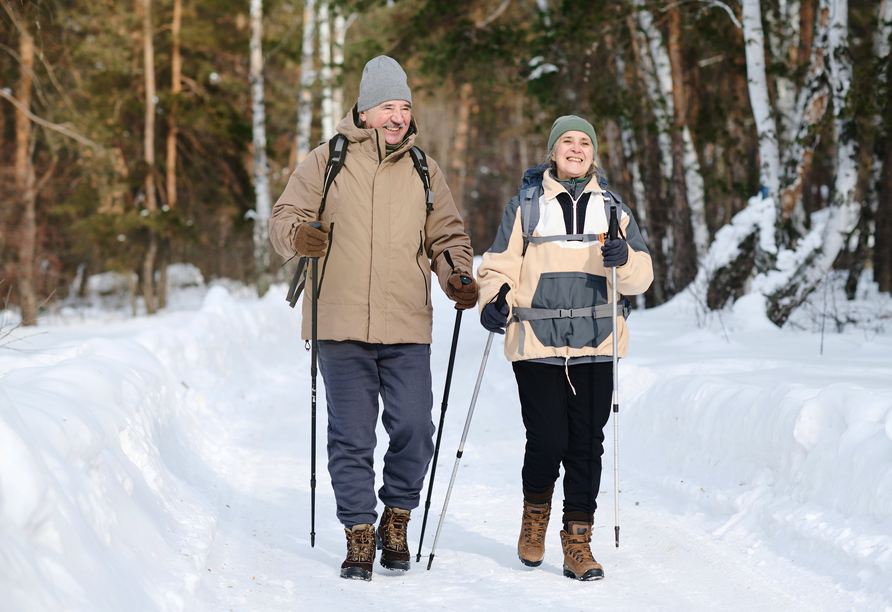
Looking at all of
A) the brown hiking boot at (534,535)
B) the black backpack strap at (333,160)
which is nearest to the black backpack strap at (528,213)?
the black backpack strap at (333,160)

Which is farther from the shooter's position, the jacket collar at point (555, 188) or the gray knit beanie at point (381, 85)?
the gray knit beanie at point (381, 85)

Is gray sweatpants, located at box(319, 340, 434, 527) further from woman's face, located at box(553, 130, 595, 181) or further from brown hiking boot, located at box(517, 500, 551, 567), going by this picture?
woman's face, located at box(553, 130, 595, 181)

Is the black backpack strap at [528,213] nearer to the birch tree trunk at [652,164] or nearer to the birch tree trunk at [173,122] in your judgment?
the birch tree trunk at [652,164]

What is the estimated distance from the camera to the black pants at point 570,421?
3.83 m

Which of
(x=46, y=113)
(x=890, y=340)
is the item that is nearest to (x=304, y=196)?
(x=890, y=340)

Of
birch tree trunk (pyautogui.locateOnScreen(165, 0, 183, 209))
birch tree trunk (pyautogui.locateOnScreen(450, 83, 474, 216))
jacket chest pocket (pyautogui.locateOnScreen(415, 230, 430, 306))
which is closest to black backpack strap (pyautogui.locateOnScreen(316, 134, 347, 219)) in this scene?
jacket chest pocket (pyautogui.locateOnScreen(415, 230, 430, 306))

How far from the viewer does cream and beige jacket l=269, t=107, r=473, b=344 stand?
3857 mm

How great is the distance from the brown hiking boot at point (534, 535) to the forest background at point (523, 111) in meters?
3.02

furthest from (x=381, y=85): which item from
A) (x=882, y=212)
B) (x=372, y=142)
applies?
(x=882, y=212)

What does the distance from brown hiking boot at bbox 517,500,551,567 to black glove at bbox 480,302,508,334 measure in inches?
34.7

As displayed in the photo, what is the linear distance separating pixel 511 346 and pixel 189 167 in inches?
806

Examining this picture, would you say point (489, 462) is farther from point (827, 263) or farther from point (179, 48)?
point (179, 48)

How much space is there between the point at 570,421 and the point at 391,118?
1682 mm

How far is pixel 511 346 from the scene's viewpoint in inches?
152
